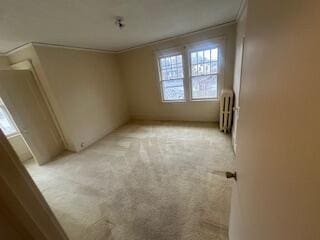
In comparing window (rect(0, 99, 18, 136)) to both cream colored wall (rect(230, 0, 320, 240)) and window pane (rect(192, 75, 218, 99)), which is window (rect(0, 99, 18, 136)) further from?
cream colored wall (rect(230, 0, 320, 240))

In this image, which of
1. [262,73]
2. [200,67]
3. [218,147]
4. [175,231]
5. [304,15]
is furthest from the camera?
[200,67]

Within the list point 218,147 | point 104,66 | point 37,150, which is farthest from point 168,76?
point 37,150

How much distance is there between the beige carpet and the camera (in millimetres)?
1637

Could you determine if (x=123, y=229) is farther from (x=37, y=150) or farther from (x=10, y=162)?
(x=37, y=150)

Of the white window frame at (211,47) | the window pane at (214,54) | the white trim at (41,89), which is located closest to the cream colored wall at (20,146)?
the white trim at (41,89)

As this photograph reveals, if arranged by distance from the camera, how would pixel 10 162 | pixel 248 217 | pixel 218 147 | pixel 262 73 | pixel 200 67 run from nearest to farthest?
1. pixel 10 162
2. pixel 262 73
3. pixel 248 217
4. pixel 218 147
5. pixel 200 67

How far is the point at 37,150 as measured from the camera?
10.4 ft

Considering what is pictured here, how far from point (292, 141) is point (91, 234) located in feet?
6.88

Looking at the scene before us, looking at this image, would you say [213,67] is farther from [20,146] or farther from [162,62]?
[20,146]

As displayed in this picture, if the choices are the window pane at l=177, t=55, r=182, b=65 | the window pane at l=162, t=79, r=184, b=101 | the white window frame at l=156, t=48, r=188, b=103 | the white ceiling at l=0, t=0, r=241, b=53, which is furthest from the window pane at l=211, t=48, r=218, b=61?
the window pane at l=162, t=79, r=184, b=101

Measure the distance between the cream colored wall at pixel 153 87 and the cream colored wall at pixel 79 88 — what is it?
1.64 feet

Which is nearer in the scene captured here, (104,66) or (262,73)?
(262,73)

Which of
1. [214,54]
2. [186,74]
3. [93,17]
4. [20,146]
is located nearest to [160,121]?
[186,74]

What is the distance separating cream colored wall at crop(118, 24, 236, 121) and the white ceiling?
0.80 meters
